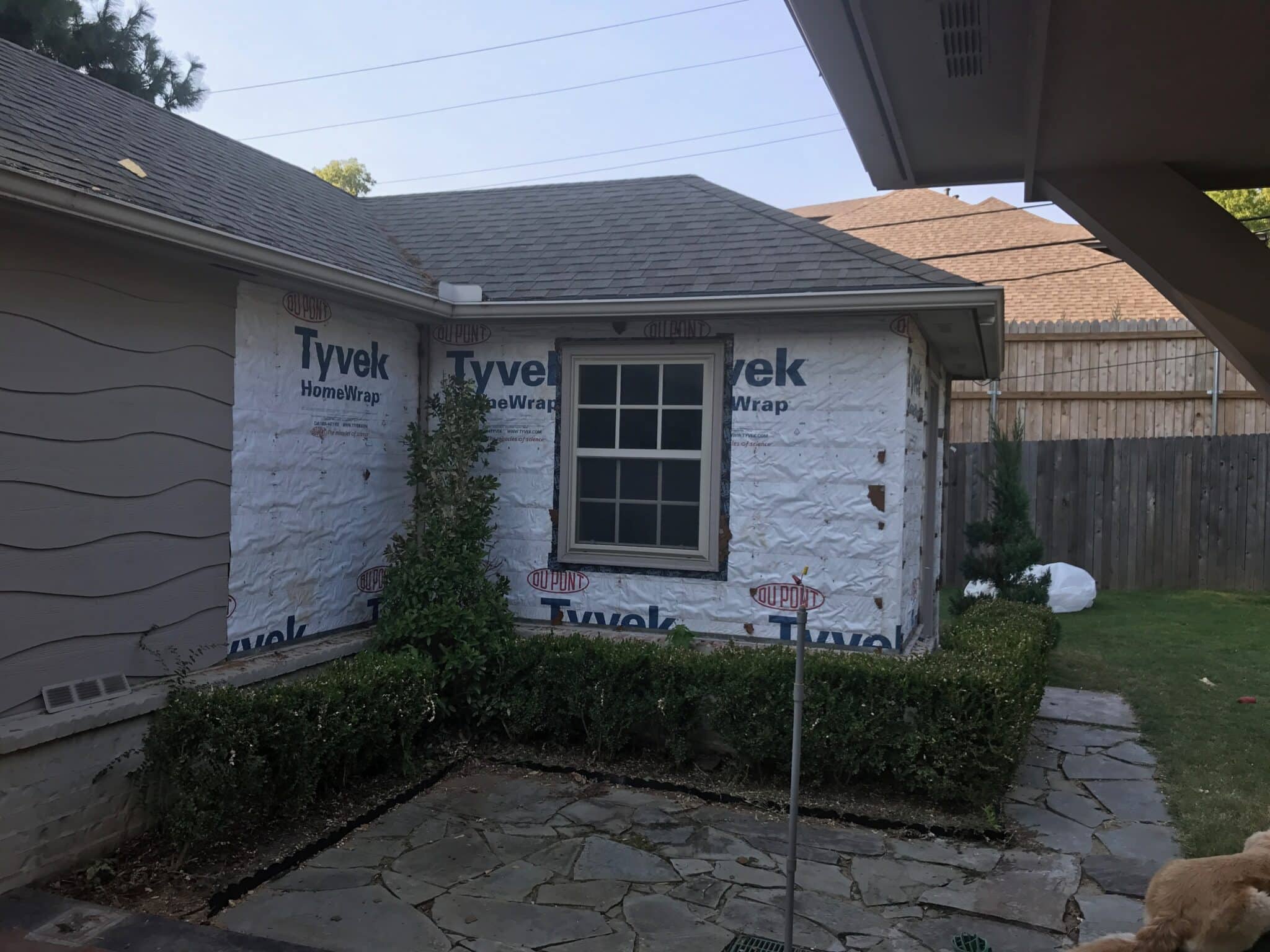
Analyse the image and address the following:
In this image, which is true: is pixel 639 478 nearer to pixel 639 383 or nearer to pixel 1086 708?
pixel 639 383

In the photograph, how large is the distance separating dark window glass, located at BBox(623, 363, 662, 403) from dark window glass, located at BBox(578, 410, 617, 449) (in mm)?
175

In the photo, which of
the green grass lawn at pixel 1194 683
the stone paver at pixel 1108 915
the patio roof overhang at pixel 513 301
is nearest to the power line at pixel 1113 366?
the green grass lawn at pixel 1194 683

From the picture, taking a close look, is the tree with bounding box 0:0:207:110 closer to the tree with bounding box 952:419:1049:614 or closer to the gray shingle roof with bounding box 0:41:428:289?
the gray shingle roof with bounding box 0:41:428:289

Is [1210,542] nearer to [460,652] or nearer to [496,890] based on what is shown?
[460,652]

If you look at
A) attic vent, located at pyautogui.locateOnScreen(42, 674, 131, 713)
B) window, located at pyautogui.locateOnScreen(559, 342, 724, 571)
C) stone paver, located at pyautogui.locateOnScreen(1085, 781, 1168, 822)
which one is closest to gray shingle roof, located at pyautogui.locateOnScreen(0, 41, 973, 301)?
window, located at pyautogui.locateOnScreen(559, 342, 724, 571)

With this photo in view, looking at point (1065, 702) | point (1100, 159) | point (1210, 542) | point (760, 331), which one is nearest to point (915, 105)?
point (1100, 159)

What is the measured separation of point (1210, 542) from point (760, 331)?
915cm

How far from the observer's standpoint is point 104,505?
4.80 m

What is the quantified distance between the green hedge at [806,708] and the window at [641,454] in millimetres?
911

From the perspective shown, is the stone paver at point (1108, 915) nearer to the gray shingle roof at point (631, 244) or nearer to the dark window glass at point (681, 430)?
the gray shingle roof at point (631, 244)

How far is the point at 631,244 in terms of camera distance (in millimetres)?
7605

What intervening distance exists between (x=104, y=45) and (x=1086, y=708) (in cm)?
1591

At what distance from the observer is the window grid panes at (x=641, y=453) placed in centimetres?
686

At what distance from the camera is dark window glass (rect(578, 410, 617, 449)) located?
7.04 metres
